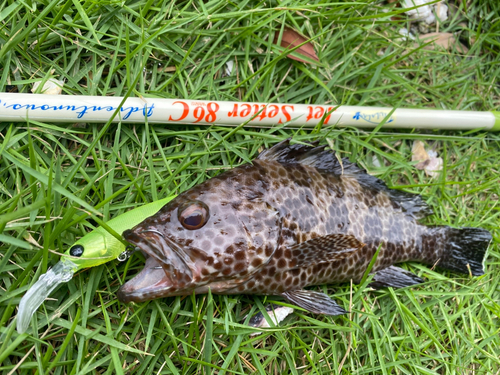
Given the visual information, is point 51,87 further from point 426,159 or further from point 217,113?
point 426,159

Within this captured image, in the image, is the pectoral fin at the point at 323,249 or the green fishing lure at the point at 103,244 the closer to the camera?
the green fishing lure at the point at 103,244

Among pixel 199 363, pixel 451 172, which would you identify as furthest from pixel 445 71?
pixel 199 363

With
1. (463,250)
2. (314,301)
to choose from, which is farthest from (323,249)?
(463,250)

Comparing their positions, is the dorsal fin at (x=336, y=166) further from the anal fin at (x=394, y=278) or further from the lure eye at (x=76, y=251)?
the lure eye at (x=76, y=251)

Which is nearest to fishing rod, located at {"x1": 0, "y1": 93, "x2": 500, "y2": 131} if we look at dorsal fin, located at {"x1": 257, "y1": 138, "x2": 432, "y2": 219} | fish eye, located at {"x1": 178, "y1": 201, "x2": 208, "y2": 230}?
dorsal fin, located at {"x1": 257, "y1": 138, "x2": 432, "y2": 219}

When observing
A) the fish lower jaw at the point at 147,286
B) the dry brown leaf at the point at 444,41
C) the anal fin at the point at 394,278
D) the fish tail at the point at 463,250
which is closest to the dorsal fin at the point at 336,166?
the fish tail at the point at 463,250

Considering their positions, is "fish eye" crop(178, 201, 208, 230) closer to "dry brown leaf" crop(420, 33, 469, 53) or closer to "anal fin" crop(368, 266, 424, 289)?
"anal fin" crop(368, 266, 424, 289)

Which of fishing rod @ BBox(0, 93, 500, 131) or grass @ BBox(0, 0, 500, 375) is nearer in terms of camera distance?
grass @ BBox(0, 0, 500, 375)
